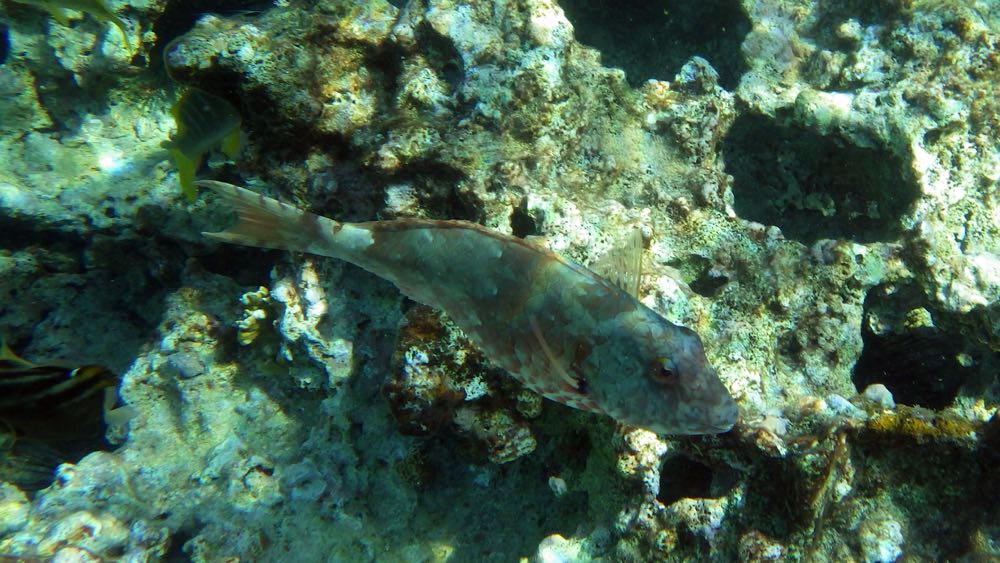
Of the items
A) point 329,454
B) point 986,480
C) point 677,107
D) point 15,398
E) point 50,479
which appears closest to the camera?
point 986,480

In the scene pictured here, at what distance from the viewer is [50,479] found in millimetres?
4375

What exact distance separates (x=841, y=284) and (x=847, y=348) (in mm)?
412

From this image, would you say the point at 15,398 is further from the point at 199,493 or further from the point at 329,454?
the point at 329,454

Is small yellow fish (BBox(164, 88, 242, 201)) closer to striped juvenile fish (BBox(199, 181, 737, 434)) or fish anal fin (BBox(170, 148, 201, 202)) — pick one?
fish anal fin (BBox(170, 148, 201, 202))

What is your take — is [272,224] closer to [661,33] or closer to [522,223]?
[522,223]

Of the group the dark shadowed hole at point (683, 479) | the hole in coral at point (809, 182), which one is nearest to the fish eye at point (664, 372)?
the dark shadowed hole at point (683, 479)

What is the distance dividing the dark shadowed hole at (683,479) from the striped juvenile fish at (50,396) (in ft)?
11.8

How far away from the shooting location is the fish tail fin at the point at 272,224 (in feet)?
8.18

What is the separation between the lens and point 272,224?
2.52 m

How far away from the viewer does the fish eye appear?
189 cm

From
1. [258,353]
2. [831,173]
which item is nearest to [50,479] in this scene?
[258,353]

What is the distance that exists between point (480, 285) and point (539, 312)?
0.29 metres

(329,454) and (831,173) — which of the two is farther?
(831,173)

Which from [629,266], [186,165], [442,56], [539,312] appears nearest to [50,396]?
[186,165]
